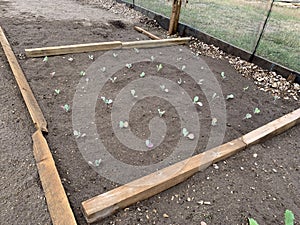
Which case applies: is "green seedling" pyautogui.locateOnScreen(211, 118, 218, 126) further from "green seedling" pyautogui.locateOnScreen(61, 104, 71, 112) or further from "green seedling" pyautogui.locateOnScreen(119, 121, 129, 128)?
"green seedling" pyautogui.locateOnScreen(61, 104, 71, 112)

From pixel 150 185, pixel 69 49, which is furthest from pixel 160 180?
pixel 69 49

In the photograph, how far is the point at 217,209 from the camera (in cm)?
155

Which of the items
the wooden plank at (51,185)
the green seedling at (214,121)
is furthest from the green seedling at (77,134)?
the green seedling at (214,121)

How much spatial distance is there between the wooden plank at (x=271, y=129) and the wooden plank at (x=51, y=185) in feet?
4.90

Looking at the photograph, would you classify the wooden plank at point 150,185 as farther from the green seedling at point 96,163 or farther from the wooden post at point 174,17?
the wooden post at point 174,17

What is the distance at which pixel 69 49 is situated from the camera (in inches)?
134

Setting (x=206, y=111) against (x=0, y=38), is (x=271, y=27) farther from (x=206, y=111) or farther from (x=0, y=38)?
(x=0, y=38)

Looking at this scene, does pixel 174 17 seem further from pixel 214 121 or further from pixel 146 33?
pixel 214 121

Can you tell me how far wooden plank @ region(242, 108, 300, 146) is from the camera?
2096mm

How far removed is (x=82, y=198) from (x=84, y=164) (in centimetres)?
30

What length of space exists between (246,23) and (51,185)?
447 centimetres

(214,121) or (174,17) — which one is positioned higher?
(174,17)

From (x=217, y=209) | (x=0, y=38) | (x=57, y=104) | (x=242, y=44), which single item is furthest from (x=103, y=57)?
(x=217, y=209)

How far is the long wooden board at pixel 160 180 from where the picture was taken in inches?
55.1
